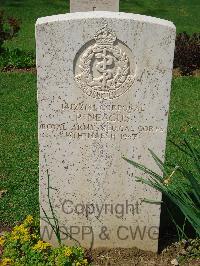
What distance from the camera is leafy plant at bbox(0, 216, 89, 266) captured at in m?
3.61

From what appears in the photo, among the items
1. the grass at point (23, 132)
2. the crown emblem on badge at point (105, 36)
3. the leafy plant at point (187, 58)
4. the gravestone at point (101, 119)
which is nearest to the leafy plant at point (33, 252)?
the gravestone at point (101, 119)

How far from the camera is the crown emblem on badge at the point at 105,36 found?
3232 millimetres

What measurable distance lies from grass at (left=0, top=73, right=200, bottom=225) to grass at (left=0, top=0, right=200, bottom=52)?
220 inches

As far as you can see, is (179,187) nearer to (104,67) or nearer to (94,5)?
(104,67)

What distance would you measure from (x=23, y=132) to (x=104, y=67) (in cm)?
352

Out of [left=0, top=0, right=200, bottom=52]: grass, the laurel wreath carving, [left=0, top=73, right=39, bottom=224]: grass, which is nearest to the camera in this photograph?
the laurel wreath carving

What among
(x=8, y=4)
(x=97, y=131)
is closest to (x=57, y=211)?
(x=97, y=131)

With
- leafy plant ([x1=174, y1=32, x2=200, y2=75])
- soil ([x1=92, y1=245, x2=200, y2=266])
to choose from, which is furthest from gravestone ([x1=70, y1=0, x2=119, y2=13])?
soil ([x1=92, y1=245, x2=200, y2=266])

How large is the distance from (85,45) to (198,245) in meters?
1.89

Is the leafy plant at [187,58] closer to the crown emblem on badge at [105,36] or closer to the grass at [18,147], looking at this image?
the grass at [18,147]

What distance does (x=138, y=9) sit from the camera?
16828mm

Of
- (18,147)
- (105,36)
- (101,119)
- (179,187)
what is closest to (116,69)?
(105,36)

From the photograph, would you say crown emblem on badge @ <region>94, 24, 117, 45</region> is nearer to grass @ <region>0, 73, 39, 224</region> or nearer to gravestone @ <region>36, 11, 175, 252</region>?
gravestone @ <region>36, 11, 175, 252</region>

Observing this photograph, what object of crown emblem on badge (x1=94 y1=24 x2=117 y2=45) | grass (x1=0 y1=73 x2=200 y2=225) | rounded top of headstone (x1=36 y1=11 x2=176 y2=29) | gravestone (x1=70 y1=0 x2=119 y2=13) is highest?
gravestone (x1=70 y1=0 x2=119 y2=13)
